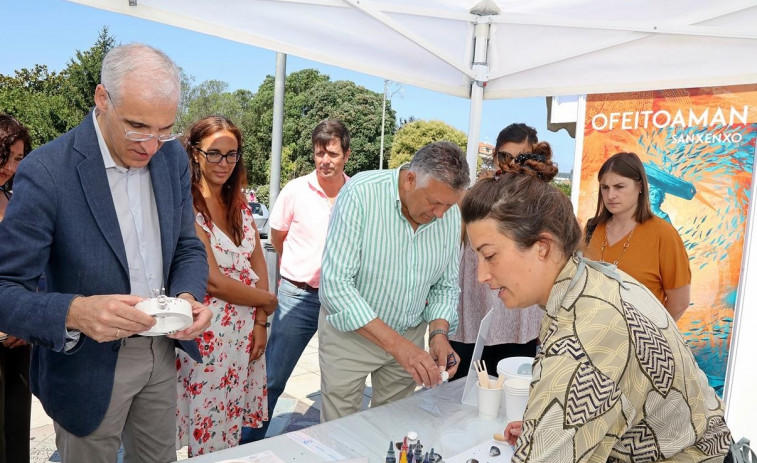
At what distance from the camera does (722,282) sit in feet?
14.6

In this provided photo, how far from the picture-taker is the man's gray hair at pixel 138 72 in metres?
1.47

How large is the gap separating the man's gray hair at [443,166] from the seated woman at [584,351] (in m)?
0.63

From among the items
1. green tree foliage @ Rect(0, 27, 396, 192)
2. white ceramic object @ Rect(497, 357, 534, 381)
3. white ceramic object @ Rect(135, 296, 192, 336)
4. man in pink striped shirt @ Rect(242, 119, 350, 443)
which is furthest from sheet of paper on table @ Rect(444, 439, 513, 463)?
green tree foliage @ Rect(0, 27, 396, 192)

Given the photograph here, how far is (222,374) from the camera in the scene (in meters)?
2.36

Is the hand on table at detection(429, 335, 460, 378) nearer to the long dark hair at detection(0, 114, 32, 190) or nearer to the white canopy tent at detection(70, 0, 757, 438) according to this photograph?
the white canopy tent at detection(70, 0, 757, 438)

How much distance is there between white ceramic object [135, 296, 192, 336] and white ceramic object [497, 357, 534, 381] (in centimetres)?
103

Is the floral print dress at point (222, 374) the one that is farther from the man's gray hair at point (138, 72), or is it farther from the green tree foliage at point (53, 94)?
the green tree foliage at point (53, 94)

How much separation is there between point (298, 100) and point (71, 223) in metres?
35.5

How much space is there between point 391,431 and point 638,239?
1.88 metres

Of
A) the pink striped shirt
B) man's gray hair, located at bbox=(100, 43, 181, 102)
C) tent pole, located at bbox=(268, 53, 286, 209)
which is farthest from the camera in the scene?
tent pole, located at bbox=(268, 53, 286, 209)

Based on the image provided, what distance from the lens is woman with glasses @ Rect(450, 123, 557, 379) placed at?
2.62m

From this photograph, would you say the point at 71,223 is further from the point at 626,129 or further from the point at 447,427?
the point at 626,129

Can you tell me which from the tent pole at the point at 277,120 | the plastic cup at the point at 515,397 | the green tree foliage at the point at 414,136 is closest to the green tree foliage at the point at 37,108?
the green tree foliage at the point at 414,136

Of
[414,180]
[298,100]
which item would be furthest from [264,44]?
[298,100]
